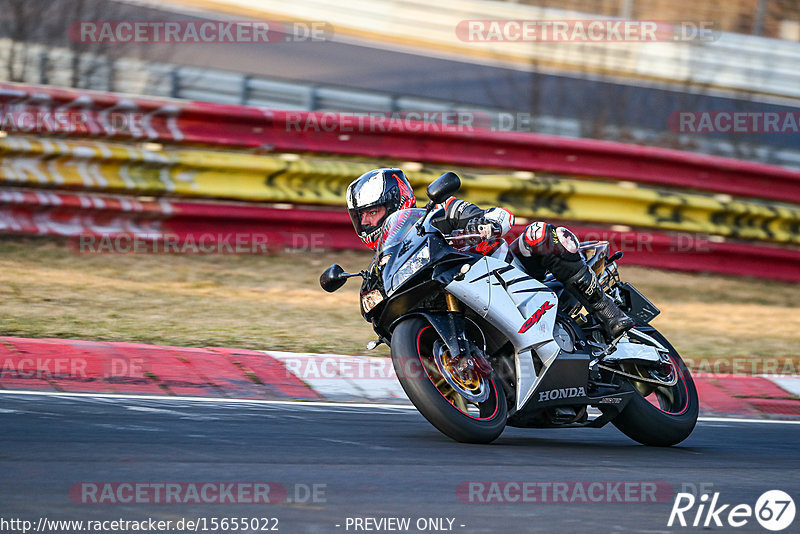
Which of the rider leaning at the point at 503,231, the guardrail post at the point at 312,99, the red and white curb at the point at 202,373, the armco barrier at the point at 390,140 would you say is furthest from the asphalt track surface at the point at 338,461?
the guardrail post at the point at 312,99

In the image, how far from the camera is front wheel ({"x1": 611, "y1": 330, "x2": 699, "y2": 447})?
560cm

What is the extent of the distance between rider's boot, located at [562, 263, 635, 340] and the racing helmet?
0.99m

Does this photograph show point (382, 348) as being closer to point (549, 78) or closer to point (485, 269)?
point (485, 269)

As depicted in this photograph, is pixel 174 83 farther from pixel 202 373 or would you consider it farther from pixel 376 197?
pixel 376 197

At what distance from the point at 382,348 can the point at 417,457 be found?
3287mm

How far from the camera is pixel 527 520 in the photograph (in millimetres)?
3666

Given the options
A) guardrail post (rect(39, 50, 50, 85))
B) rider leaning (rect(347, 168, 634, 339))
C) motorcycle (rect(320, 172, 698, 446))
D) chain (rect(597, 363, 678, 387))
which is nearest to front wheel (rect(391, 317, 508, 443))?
motorcycle (rect(320, 172, 698, 446))

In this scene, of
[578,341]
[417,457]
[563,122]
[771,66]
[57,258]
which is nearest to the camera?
[417,457]

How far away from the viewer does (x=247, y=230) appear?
32.3 ft

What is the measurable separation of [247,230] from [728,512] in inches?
259

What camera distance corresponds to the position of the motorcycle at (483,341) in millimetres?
4789

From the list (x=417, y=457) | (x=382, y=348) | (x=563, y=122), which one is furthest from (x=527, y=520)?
(x=563, y=122)

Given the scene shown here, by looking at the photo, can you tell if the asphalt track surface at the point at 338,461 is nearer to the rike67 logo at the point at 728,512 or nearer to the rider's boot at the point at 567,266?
the rike67 logo at the point at 728,512

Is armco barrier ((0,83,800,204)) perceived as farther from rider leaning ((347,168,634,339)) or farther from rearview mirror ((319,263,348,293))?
rearview mirror ((319,263,348,293))
